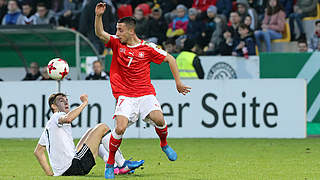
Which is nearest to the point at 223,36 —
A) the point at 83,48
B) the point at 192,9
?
the point at 192,9

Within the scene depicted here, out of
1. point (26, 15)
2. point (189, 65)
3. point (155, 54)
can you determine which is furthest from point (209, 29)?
point (155, 54)

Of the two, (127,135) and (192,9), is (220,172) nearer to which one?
(127,135)

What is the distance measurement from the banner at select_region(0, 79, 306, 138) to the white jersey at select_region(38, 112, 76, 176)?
7331 mm

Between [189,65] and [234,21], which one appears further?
[234,21]

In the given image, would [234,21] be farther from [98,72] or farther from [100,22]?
[100,22]

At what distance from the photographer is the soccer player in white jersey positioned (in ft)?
30.0

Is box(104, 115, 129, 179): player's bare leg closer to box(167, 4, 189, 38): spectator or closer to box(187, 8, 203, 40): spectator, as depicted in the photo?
box(187, 8, 203, 40): spectator

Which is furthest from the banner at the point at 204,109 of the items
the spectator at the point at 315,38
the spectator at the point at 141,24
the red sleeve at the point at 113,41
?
the red sleeve at the point at 113,41

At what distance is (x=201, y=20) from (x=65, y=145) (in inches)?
508

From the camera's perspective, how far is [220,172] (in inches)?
384

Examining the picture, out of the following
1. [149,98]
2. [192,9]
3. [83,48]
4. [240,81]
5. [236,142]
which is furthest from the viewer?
[192,9]

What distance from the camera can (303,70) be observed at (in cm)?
1775

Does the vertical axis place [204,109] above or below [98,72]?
below

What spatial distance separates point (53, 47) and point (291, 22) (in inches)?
249
